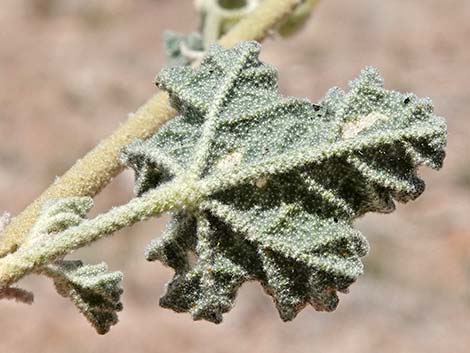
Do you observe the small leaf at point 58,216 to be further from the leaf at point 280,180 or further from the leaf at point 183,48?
the leaf at point 183,48

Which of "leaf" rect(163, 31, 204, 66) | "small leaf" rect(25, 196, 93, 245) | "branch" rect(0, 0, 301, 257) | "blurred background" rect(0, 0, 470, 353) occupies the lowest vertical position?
"small leaf" rect(25, 196, 93, 245)

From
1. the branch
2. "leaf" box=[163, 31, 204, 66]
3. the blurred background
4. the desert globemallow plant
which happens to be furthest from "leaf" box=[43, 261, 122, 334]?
the blurred background

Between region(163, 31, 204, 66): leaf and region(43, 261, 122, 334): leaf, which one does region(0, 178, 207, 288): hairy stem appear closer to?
region(43, 261, 122, 334): leaf

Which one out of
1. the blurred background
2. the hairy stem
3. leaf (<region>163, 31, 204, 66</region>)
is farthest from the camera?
the blurred background

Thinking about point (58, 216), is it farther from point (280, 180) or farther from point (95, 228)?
point (280, 180)

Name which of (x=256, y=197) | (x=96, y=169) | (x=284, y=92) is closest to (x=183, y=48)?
(x=96, y=169)

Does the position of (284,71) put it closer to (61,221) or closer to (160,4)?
(160,4)
